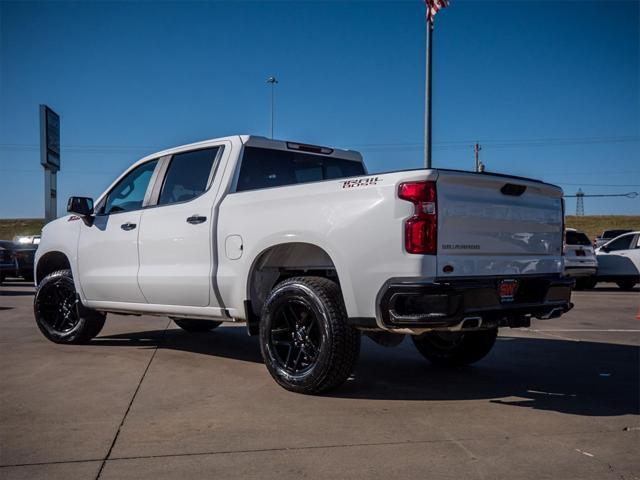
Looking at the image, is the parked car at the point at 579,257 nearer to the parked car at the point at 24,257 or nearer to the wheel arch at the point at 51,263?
the wheel arch at the point at 51,263

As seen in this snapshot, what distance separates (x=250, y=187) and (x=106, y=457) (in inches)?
117

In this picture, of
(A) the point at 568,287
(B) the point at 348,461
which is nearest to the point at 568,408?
(A) the point at 568,287

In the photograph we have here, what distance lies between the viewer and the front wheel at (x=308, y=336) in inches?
181

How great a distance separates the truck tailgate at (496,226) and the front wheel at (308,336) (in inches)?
34.1

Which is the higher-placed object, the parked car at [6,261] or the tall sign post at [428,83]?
the tall sign post at [428,83]

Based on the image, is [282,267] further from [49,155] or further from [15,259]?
[49,155]

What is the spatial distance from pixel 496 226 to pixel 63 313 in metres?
5.19

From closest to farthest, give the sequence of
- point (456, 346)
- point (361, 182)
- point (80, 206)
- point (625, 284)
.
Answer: point (361, 182)
point (456, 346)
point (80, 206)
point (625, 284)

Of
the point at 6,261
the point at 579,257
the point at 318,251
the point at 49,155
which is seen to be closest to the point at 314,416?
the point at 318,251

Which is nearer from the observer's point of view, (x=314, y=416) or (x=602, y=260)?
(x=314, y=416)

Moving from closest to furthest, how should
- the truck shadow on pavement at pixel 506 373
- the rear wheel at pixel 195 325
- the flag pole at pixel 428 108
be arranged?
the truck shadow on pavement at pixel 506 373
the rear wheel at pixel 195 325
the flag pole at pixel 428 108

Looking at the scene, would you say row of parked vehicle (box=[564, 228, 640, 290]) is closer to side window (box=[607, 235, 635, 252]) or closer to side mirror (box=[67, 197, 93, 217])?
side window (box=[607, 235, 635, 252])

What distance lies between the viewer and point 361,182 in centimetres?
447

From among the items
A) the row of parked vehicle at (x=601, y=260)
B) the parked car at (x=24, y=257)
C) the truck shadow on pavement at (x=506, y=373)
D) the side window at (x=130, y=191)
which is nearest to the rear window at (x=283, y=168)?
the side window at (x=130, y=191)
